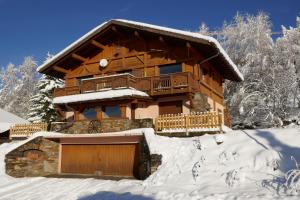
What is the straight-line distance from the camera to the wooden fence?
21266 millimetres

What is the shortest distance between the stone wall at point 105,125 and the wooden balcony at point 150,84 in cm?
238

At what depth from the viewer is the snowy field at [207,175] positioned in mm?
10039

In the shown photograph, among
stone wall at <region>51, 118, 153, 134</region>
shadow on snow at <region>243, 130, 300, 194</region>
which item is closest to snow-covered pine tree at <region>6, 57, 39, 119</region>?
stone wall at <region>51, 118, 153, 134</region>

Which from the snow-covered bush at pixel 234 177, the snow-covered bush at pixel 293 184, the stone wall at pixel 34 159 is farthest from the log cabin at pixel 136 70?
the snow-covered bush at pixel 293 184

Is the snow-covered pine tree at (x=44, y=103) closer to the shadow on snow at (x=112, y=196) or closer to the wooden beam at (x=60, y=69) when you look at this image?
the wooden beam at (x=60, y=69)

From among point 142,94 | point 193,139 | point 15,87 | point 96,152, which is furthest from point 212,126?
point 15,87

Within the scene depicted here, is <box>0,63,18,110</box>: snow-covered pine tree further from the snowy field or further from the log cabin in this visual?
the snowy field

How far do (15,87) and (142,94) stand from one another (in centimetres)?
4147

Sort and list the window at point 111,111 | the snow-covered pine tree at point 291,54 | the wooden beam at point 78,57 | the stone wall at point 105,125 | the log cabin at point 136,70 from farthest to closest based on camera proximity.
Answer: the snow-covered pine tree at point 291,54 → the wooden beam at point 78,57 → the window at point 111,111 → the log cabin at point 136,70 → the stone wall at point 105,125

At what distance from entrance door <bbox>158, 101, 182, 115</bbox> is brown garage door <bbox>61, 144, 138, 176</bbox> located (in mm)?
3407

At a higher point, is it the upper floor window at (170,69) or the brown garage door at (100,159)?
the upper floor window at (170,69)

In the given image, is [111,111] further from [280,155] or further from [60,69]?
[280,155]

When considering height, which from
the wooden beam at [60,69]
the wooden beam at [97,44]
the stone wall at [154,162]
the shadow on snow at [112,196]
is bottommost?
the shadow on snow at [112,196]

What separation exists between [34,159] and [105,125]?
470 centimetres
